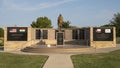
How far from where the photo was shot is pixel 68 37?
45656 mm

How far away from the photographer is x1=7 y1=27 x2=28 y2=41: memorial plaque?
37.6 metres

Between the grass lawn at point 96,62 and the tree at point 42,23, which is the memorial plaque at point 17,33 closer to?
the grass lawn at point 96,62

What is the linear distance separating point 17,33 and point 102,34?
13255 millimetres

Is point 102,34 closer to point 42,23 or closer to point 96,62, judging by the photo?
point 96,62

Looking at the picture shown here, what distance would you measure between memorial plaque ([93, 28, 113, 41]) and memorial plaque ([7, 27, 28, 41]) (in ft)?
35.7

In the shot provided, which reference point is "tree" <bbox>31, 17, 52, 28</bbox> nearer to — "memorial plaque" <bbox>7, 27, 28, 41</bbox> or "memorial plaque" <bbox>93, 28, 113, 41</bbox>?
"memorial plaque" <bbox>7, 27, 28, 41</bbox>

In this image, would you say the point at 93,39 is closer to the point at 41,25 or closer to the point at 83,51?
the point at 83,51

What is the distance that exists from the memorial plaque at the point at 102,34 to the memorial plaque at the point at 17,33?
10881mm

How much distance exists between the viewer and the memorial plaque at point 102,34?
3844 centimetres

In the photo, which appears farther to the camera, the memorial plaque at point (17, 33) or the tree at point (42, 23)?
the tree at point (42, 23)

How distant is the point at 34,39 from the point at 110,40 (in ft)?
44.9

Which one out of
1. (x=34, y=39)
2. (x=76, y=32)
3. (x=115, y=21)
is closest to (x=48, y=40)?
(x=34, y=39)

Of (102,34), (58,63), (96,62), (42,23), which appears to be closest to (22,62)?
(58,63)

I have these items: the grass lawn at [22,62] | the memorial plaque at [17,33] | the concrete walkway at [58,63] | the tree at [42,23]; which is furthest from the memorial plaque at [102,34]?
the tree at [42,23]
